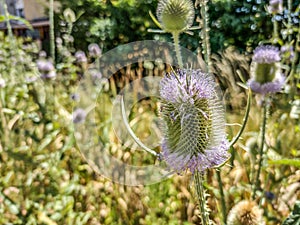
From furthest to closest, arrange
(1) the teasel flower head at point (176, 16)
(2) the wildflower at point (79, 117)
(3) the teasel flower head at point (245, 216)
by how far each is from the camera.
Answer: (2) the wildflower at point (79, 117)
(1) the teasel flower head at point (176, 16)
(3) the teasel flower head at point (245, 216)

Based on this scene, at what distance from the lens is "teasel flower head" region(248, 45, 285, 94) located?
5.56 feet

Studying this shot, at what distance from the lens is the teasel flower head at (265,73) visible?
1694 millimetres

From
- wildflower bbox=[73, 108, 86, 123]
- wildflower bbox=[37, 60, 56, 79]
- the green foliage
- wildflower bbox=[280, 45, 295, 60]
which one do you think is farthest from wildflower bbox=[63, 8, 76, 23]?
the green foliage

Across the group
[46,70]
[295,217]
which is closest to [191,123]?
[295,217]

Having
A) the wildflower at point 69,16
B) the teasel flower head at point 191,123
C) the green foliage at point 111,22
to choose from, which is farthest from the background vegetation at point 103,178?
the green foliage at point 111,22

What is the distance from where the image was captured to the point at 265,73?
171 centimetres

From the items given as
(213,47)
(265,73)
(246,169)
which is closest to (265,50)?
(265,73)

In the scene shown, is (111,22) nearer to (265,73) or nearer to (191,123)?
(265,73)

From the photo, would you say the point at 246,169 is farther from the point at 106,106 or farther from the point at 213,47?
the point at 213,47

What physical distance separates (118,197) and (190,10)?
3.33 feet

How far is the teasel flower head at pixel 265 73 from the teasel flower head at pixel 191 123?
0.69 m

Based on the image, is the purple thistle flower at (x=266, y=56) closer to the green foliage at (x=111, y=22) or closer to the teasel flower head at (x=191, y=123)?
the teasel flower head at (x=191, y=123)

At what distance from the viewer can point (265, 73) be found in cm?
171

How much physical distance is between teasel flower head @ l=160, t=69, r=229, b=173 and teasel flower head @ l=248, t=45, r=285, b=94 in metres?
0.69
